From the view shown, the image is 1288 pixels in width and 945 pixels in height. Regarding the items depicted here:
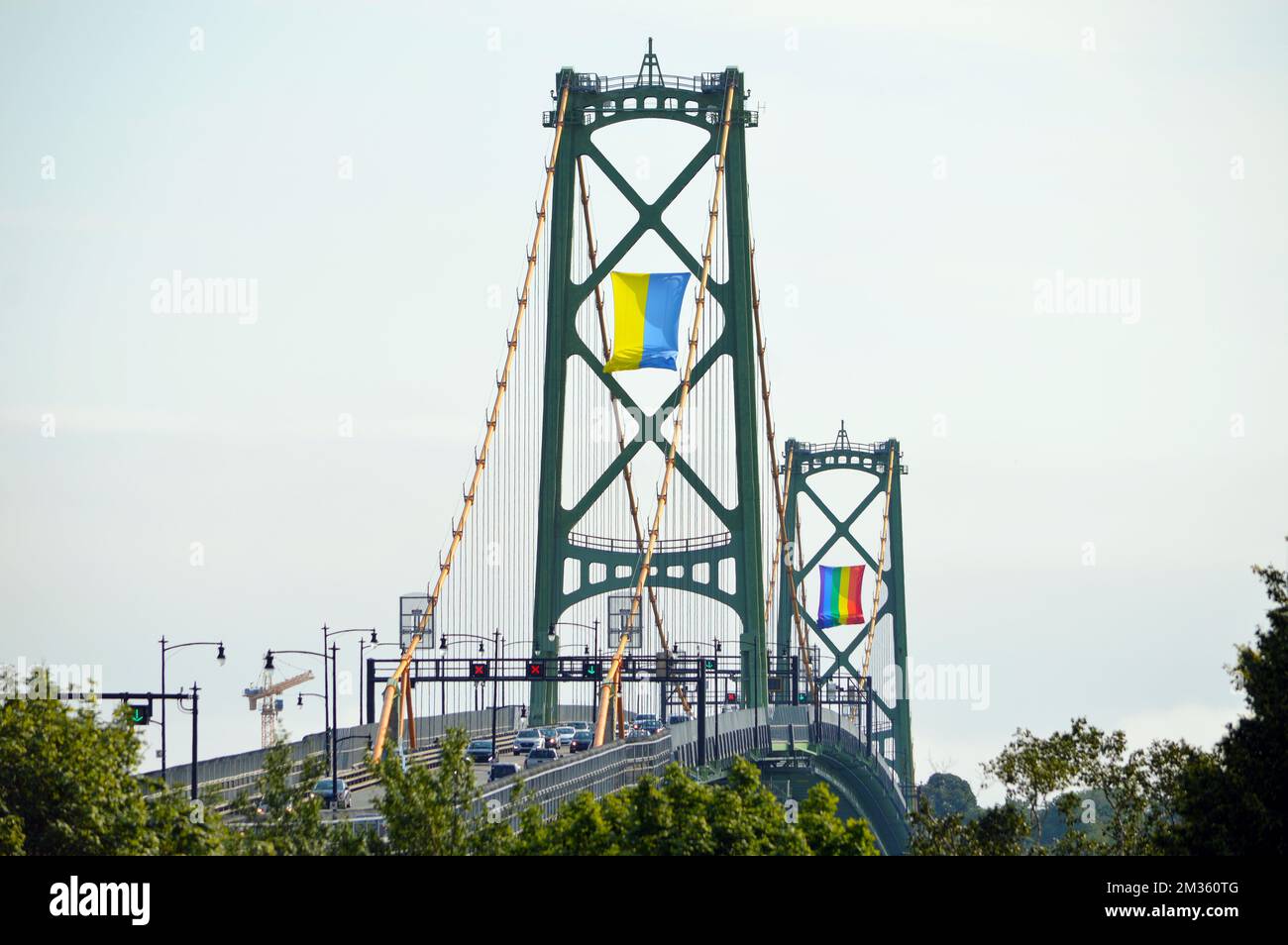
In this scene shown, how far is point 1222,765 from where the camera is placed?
3138cm

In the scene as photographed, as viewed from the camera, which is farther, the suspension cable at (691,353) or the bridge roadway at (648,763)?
the suspension cable at (691,353)

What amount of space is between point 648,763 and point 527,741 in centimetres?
1748

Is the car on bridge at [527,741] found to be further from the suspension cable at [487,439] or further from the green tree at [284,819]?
the green tree at [284,819]

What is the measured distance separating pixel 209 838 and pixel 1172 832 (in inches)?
575

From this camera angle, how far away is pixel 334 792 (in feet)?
163

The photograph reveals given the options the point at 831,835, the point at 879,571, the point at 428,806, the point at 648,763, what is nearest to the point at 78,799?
the point at 428,806

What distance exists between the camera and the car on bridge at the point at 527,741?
75.2m

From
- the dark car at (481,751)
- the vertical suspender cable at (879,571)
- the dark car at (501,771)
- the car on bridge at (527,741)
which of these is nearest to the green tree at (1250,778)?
the dark car at (501,771)

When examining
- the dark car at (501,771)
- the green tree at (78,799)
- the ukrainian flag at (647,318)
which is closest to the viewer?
the green tree at (78,799)

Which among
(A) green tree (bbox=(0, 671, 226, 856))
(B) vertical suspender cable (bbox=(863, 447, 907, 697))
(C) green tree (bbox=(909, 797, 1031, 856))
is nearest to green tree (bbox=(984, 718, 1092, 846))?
(C) green tree (bbox=(909, 797, 1031, 856))

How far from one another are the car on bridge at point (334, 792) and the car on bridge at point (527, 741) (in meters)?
21.9
